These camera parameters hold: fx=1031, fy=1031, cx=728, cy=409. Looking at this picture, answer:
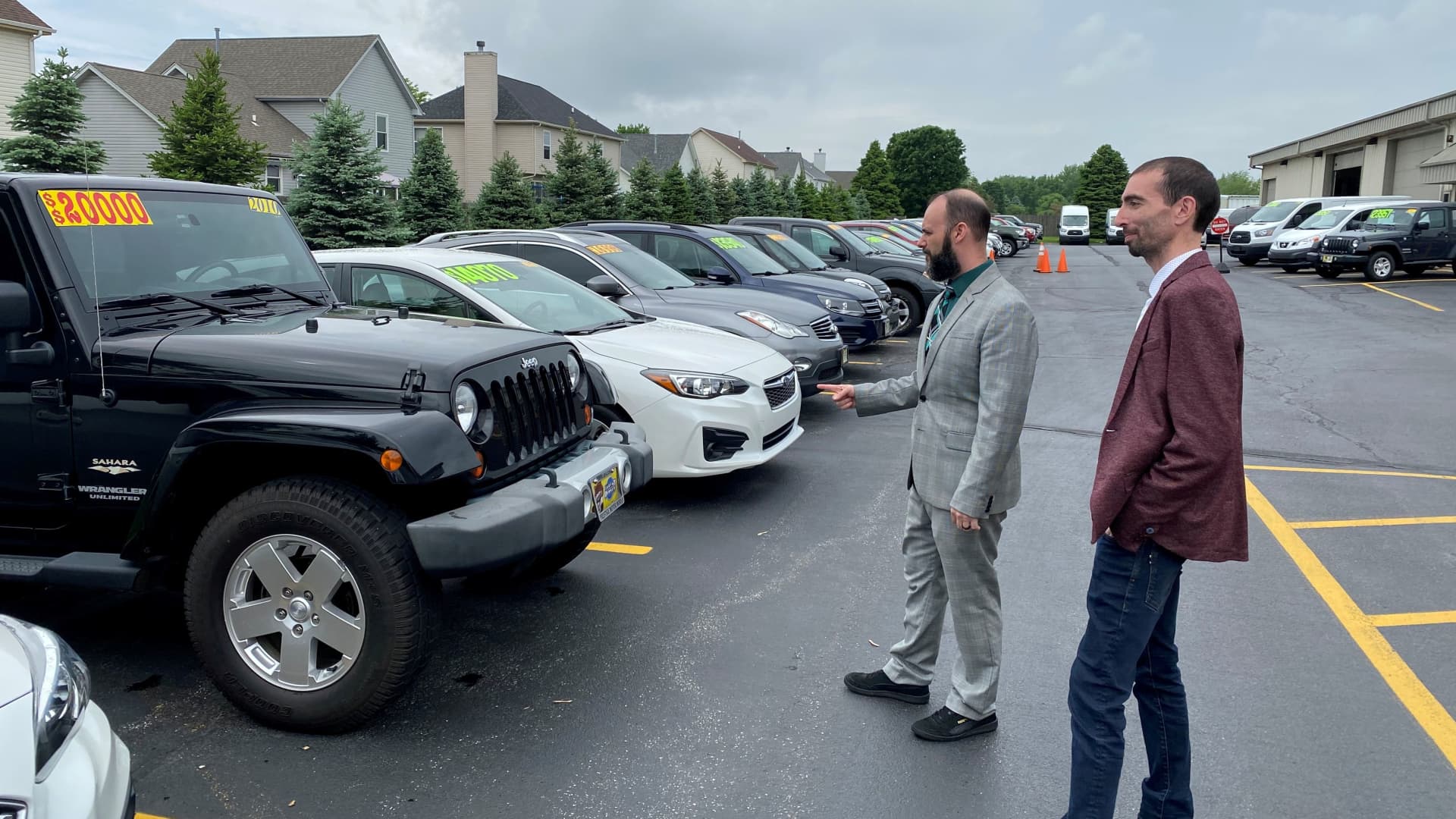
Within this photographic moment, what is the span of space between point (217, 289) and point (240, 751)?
2070 mm

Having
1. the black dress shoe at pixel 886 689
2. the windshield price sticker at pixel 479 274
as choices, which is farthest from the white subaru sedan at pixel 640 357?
the black dress shoe at pixel 886 689

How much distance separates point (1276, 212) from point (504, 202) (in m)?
25.1

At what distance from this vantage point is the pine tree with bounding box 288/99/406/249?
2053 cm

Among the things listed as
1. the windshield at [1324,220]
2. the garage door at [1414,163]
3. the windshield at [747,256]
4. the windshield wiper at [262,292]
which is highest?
the garage door at [1414,163]

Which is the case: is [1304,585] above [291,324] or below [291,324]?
below

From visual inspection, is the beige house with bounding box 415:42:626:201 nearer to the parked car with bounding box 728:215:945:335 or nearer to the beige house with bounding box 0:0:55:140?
the beige house with bounding box 0:0:55:140

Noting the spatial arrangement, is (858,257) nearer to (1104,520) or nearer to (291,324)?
(291,324)

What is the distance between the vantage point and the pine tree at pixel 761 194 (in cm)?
4434

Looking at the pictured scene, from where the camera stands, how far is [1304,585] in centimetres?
544

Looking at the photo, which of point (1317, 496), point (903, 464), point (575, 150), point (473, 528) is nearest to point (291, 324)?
point (473, 528)

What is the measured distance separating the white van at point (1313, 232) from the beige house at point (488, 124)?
1310 inches

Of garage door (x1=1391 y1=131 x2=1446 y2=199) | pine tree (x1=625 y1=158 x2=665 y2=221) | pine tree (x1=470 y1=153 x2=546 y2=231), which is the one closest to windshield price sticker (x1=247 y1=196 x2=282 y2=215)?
pine tree (x1=470 y1=153 x2=546 y2=231)

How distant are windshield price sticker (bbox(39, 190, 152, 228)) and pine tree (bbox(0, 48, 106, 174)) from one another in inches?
739

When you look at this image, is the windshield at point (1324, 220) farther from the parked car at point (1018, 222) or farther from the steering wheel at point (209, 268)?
the steering wheel at point (209, 268)
